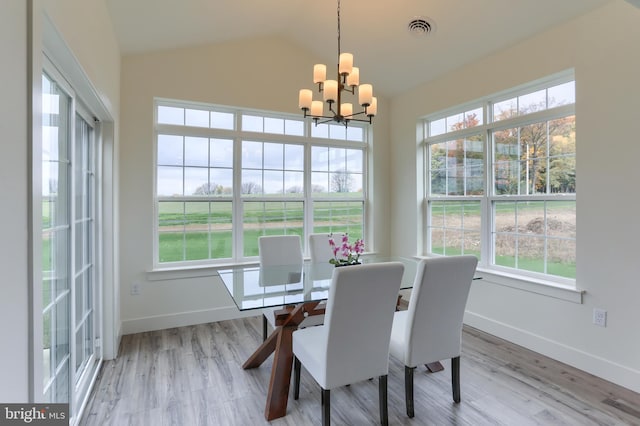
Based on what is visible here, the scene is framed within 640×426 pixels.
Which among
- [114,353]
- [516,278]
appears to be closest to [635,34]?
[516,278]

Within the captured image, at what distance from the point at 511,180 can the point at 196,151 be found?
11.1 feet

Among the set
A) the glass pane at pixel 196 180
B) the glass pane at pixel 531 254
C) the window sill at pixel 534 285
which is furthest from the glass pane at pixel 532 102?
the glass pane at pixel 196 180

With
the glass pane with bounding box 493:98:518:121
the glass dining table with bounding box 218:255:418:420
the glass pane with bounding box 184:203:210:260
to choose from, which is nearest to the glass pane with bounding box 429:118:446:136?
the glass pane with bounding box 493:98:518:121

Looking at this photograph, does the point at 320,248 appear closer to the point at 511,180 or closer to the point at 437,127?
the point at 511,180

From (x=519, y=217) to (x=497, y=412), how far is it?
1.86 m

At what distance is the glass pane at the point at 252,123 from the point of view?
397cm

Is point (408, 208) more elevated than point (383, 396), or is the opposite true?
point (408, 208)

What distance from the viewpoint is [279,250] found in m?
3.29

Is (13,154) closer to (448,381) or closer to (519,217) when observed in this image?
(448,381)

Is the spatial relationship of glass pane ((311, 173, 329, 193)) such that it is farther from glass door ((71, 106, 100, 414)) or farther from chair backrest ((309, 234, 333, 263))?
glass door ((71, 106, 100, 414))

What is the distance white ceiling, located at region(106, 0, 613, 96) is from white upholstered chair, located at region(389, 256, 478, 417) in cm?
223

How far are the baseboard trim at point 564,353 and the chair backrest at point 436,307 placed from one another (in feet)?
4.26

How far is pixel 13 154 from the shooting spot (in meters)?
1.00

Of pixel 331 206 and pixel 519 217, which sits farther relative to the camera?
pixel 331 206
